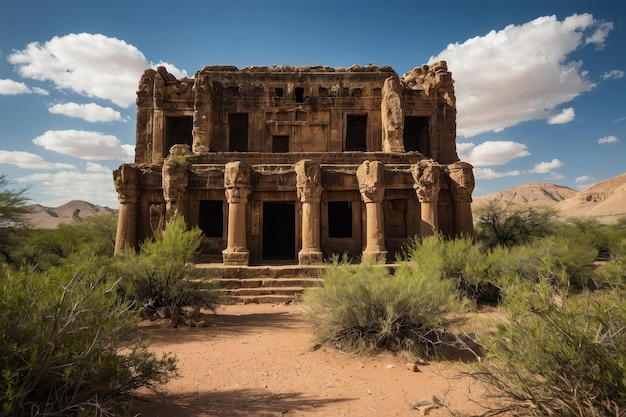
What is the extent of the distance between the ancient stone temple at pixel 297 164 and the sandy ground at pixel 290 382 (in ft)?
14.9

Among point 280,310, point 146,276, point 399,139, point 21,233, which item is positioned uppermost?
point 399,139

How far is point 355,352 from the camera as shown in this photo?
5656mm

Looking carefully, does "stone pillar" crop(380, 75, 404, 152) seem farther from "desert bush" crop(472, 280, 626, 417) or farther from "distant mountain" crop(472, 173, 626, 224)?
"desert bush" crop(472, 280, 626, 417)

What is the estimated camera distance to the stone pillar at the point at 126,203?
1225cm

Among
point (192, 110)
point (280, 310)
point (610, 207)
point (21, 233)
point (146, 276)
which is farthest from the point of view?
point (610, 207)

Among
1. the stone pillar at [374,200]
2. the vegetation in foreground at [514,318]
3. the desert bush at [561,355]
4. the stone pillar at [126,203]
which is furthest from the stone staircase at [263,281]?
the desert bush at [561,355]

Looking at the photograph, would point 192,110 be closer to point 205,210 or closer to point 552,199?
point 205,210

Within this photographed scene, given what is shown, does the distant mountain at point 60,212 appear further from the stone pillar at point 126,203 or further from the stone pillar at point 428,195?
the stone pillar at point 428,195

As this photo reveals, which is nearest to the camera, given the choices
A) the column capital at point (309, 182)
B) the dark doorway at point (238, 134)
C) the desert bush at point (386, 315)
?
the desert bush at point (386, 315)

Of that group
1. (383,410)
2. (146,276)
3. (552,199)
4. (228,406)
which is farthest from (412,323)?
(552,199)

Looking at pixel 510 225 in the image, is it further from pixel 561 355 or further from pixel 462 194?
pixel 561 355

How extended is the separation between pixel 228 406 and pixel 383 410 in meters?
1.75

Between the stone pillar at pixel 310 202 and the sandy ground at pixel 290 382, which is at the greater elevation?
the stone pillar at pixel 310 202

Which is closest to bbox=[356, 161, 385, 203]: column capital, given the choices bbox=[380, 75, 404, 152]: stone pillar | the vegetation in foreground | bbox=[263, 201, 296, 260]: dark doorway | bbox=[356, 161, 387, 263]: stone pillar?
bbox=[356, 161, 387, 263]: stone pillar
